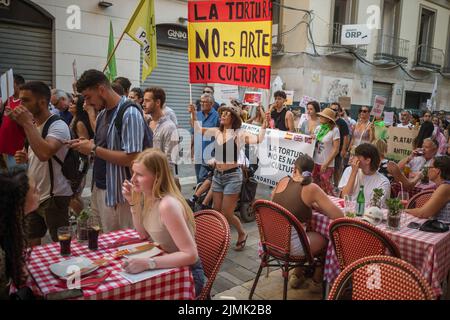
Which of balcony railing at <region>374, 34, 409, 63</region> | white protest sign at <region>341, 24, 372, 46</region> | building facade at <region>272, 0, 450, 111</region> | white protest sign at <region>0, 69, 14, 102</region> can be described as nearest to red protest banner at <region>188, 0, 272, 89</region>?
white protest sign at <region>0, 69, 14, 102</region>

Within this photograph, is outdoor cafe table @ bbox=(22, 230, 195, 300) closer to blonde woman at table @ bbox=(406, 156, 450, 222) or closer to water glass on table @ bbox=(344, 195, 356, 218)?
water glass on table @ bbox=(344, 195, 356, 218)

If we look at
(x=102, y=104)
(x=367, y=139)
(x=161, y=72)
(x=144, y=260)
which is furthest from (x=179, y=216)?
(x=161, y=72)

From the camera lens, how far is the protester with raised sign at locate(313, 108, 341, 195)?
6.59 m

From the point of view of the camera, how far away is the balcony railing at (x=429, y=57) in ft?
71.1

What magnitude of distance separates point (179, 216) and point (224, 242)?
563 millimetres

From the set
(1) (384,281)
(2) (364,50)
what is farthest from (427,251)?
(2) (364,50)

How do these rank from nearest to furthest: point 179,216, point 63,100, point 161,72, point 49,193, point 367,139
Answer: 1. point 179,216
2. point 49,193
3. point 63,100
4. point 367,139
5. point 161,72

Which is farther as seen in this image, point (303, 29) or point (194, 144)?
point (303, 29)

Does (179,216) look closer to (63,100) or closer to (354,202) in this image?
(354,202)

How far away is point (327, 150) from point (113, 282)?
5.23 m

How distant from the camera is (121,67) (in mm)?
11188

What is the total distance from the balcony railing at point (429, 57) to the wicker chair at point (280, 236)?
70.1 ft

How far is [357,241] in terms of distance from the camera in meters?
3.10

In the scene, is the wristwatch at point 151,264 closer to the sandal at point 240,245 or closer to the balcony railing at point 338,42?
the sandal at point 240,245
